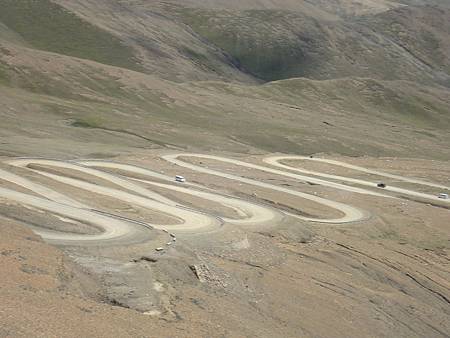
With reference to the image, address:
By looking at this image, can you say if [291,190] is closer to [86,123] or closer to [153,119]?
[86,123]

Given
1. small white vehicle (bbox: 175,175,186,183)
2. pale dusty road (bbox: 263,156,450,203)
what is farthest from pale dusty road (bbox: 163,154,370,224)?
small white vehicle (bbox: 175,175,186,183)

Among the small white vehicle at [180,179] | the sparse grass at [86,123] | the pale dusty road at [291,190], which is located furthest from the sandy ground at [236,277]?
the sparse grass at [86,123]

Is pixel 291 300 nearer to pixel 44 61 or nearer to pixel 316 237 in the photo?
pixel 316 237

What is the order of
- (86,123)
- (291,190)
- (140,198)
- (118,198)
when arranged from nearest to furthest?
(118,198), (140,198), (291,190), (86,123)

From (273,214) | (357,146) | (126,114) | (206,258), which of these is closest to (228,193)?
(273,214)

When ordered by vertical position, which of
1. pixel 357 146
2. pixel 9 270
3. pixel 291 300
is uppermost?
pixel 9 270

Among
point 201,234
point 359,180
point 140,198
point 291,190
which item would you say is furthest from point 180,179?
point 359,180
